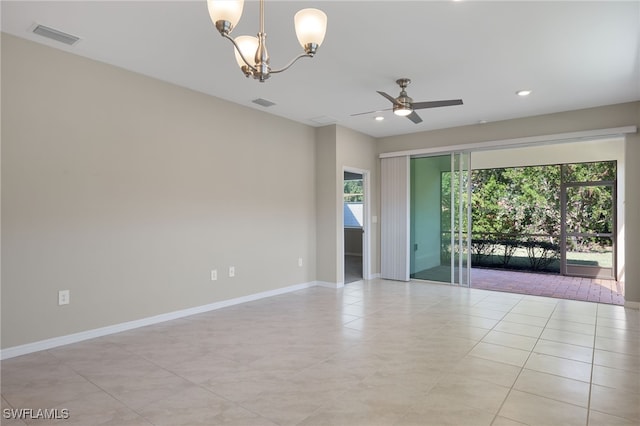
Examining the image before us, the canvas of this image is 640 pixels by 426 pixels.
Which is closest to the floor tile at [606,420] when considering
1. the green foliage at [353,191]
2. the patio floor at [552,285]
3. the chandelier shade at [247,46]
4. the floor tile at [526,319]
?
the floor tile at [526,319]

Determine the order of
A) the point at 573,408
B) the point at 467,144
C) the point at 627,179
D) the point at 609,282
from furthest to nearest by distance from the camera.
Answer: the point at 609,282, the point at 467,144, the point at 627,179, the point at 573,408

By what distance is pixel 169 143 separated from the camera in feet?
13.9

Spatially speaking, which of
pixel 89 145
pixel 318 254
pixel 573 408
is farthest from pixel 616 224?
pixel 89 145

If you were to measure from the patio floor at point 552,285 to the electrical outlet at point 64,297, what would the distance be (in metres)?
5.81

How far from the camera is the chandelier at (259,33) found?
1817 mm

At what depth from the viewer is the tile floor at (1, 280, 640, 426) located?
226cm

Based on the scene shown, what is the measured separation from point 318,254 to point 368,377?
3612 millimetres

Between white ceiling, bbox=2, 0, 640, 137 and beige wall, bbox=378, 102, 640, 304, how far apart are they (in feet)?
0.78

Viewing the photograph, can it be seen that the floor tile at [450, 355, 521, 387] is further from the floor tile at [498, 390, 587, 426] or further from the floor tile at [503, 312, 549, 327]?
the floor tile at [503, 312, 549, 327]

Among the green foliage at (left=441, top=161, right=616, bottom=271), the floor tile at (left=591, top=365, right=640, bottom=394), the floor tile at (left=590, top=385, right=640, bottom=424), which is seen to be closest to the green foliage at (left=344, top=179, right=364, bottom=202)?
the green foliage at (left=441, top=161, right=616, bottom=271)

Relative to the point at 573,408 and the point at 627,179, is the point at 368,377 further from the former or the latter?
the point at 627,179

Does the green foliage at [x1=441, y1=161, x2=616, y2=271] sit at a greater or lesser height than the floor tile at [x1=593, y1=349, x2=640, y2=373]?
greater
